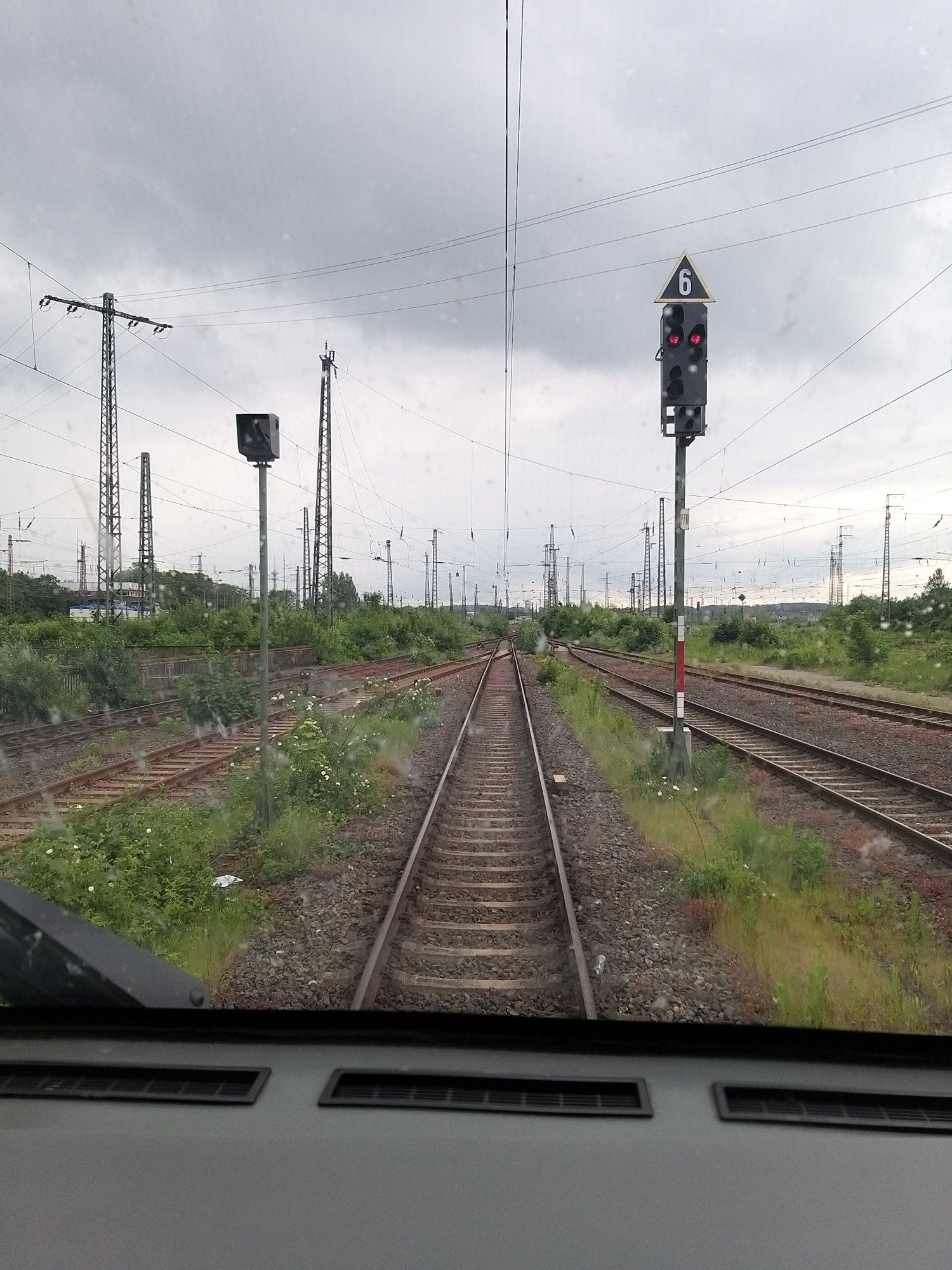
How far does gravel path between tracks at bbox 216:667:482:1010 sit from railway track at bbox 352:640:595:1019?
0.65 feet

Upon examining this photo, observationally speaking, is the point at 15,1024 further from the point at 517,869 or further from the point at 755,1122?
the point at 517,869

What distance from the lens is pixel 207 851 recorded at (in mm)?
7109

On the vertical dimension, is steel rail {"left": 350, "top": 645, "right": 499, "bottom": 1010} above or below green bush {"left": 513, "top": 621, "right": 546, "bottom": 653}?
below

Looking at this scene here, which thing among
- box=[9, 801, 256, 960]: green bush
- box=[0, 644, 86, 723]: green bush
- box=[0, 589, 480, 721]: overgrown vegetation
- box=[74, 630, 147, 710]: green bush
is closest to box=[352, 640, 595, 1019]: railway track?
box=[9, 801, 256, 960]: green bush

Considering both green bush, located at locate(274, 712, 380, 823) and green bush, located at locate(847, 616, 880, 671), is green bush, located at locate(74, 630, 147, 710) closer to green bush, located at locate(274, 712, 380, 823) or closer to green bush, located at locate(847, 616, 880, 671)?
green bush, located at locate(274, 712, 380, 823)

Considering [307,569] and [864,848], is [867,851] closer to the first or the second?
[864,848]

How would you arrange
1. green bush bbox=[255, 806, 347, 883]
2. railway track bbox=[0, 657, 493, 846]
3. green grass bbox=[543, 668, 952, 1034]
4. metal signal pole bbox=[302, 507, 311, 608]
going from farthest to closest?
metal signal pole bbox=[302, 507, 311, 608]
railway track bbox=[0, 657, 493, 846]
green bush bbox=[255, 806, 347, 883]
green grass bbox=[543, 668, 952, 1034]

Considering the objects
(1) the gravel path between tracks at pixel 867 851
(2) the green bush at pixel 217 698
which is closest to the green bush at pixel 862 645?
(1) the gravel path between tracks at pixel 867 851

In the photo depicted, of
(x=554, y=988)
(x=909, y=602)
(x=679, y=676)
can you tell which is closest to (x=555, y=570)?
(x=909, y=602)

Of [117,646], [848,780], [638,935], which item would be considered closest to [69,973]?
[638,935]

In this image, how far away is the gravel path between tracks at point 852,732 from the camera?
12.0 m

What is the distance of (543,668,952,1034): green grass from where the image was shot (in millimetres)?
3996

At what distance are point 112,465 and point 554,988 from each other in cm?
1613

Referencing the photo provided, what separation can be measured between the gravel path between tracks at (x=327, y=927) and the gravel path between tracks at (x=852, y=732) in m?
7.14
